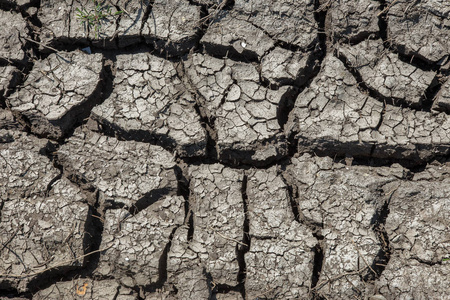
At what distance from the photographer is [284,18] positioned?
8.86 feet

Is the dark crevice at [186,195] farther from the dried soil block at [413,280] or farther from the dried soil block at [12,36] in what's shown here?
the dried soil block at [12,36]

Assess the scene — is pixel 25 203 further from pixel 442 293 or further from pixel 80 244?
pixel 442 293

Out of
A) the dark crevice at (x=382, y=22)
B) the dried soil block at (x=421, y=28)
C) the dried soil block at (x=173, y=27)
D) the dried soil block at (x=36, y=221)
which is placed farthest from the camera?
the dried soil block at (x=173, y=27)

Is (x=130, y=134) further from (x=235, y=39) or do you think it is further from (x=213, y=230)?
(x=235, y=39)

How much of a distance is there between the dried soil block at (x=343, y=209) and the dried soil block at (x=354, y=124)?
11cm

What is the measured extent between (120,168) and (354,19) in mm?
1778

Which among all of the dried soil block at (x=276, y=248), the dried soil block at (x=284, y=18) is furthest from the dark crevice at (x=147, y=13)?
the dried soil block at (x=276, y=248)

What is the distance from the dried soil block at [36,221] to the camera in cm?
242

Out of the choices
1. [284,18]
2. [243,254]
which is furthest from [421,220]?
[284,18]

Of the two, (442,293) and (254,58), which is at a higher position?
(254,58)

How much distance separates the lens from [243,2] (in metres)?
2.74

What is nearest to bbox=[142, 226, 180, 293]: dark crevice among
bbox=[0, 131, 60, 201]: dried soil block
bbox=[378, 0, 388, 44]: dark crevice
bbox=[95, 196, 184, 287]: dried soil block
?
bbox=[95, 196, 184, 287]: dried soil block

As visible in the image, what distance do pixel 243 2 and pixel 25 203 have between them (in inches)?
75.0

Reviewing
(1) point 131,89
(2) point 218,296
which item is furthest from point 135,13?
(2) point 218,296
